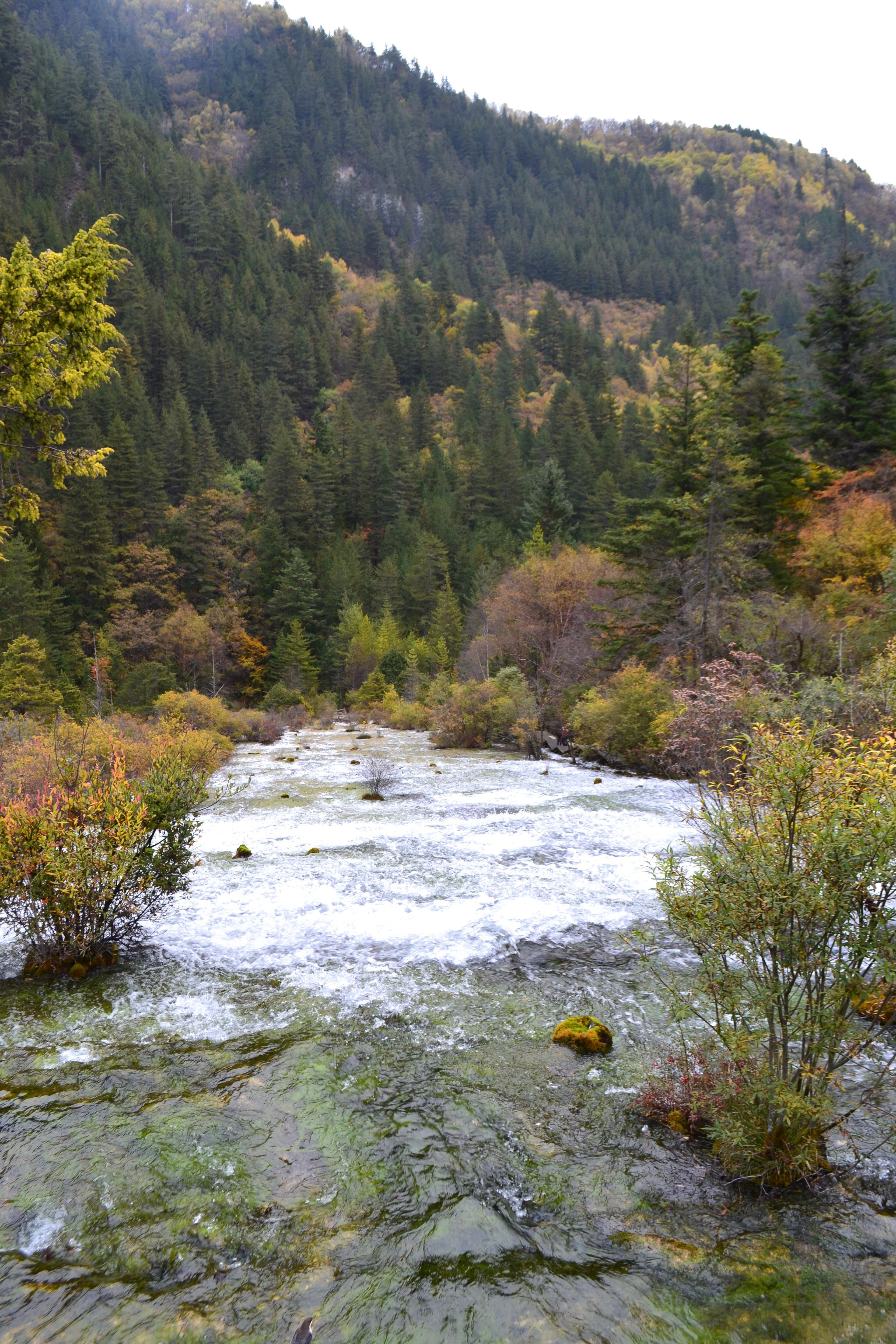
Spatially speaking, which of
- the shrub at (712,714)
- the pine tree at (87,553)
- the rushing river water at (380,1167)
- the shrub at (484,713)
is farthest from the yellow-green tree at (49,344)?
the pine tree at (87,553)

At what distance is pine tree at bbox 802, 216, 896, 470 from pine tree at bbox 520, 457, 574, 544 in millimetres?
27756

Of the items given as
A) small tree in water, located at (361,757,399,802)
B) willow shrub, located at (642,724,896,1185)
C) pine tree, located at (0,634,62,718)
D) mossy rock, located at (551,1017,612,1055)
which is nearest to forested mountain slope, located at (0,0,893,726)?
pine tree, located at (0,634,62,718)

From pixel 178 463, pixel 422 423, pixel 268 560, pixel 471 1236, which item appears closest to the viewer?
pixel 471 1236

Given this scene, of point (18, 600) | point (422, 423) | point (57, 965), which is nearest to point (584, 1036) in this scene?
point (57, 965)

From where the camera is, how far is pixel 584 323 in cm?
11812

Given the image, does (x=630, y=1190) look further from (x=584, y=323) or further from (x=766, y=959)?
(x=584, y=323)

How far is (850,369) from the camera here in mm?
27750

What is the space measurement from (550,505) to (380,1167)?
55761 millimetres

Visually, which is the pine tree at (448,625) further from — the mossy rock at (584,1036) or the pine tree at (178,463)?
the mossy rock at (584,1036)

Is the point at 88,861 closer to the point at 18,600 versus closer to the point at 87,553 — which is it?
the point at 18,600

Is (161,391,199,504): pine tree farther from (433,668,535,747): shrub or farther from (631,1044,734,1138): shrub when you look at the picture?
(631,1044,734,1138): shrub

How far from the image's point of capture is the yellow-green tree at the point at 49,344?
33.2 ft

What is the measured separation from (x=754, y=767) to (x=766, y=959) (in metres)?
1.37

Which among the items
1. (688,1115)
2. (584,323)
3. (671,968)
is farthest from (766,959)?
(584,323)
